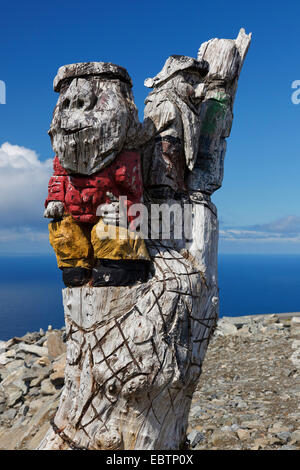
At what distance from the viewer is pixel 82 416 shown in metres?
3.02

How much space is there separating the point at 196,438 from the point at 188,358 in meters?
3.32

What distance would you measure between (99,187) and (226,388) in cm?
582

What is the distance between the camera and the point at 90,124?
2834mm

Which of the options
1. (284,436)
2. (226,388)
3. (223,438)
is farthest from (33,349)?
(284,436)

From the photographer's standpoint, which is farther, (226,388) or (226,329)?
(226,329)

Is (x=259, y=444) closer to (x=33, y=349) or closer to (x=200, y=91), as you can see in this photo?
(x=200, y=91)

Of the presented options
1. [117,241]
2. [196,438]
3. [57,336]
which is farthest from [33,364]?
[117,241]

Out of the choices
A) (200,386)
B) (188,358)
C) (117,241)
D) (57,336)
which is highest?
(117,241)

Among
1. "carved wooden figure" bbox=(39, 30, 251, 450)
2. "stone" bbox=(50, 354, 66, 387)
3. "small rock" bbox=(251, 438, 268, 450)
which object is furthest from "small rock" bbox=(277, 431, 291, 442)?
"stone" bbox=(50, 354, 66, 387)

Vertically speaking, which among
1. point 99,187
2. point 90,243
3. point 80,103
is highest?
point 80,103

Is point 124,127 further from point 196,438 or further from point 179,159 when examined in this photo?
point 196,438

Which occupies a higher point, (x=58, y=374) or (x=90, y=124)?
(x=90, y=124)

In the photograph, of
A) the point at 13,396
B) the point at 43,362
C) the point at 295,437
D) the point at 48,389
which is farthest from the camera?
the point at 43,362

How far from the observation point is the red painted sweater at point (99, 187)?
116 inches
